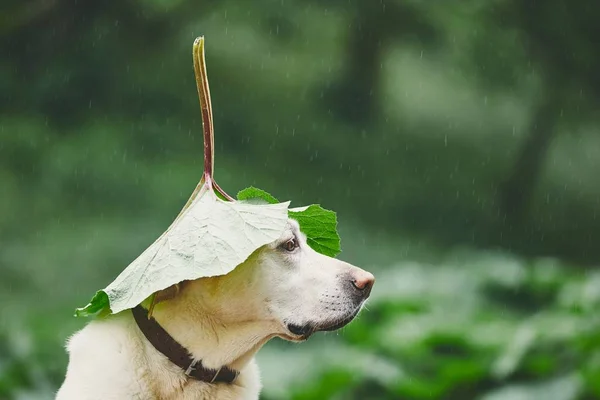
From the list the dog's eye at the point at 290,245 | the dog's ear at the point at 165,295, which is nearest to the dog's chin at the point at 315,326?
the dog's eye at the point at 290,245

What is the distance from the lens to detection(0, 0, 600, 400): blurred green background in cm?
920

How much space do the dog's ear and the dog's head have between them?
1.5 inches

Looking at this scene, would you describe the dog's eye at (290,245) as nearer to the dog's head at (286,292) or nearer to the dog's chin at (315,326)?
the dog's head at (286,292)

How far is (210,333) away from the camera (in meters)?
2.90

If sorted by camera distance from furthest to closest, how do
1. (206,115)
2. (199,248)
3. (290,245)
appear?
(290,245) → (206,115) → (199,248)

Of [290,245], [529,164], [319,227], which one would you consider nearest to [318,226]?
[319,227]

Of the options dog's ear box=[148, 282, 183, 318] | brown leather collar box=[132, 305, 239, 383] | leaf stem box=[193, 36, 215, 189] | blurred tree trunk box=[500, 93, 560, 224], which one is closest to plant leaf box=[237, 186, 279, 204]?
leaf stem box=[193, 36, 215, 189]

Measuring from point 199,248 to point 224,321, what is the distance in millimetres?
406

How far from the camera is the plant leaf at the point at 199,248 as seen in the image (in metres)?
2.55

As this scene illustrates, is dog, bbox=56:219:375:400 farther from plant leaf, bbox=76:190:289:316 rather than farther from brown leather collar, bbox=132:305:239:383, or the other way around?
plant leaf, bbox=76:190:289:316

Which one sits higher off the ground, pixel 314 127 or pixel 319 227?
pixel 314 127

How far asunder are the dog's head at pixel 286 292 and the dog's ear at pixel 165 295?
4 centimetres

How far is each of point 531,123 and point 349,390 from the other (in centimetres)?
521

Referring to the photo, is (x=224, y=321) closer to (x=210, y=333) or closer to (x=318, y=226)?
(x=210, y=333)
